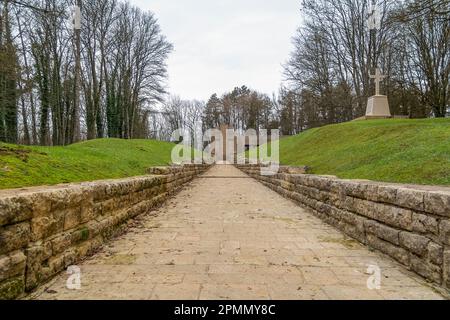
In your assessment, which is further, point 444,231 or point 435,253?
point 435,253

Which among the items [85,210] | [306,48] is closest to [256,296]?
[85,210]

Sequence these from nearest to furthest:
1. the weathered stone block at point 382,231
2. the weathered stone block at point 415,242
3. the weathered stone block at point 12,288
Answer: the weathered stone block at point 12,288, the weathered stone block at point 415,242, the weathered stone block at point 382,231

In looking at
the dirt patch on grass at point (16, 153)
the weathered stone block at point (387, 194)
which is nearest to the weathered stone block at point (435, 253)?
the weathered stone block at point (387, 194)

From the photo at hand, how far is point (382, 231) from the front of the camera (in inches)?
149

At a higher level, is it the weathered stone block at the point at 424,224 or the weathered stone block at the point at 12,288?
the weathered stone block at the point at 424,224

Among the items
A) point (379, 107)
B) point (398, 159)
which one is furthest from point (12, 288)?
point (379, 107)

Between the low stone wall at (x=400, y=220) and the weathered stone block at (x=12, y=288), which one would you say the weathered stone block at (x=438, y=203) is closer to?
the low stone wall at (x=400, y=220)

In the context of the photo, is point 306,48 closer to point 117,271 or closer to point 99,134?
point 99,134

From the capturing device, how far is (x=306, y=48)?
30.0m

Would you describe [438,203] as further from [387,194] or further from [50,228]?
[50,228]

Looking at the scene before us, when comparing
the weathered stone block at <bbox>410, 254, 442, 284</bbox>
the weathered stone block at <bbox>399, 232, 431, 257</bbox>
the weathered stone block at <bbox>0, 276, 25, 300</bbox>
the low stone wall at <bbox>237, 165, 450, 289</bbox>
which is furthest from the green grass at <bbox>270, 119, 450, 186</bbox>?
the weathered stone block at <bbox>0, 276, 25, 300</bbox>

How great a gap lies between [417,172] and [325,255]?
3.60 m

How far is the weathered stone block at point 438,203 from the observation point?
8.81 ft

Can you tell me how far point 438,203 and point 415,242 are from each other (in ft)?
1.77
